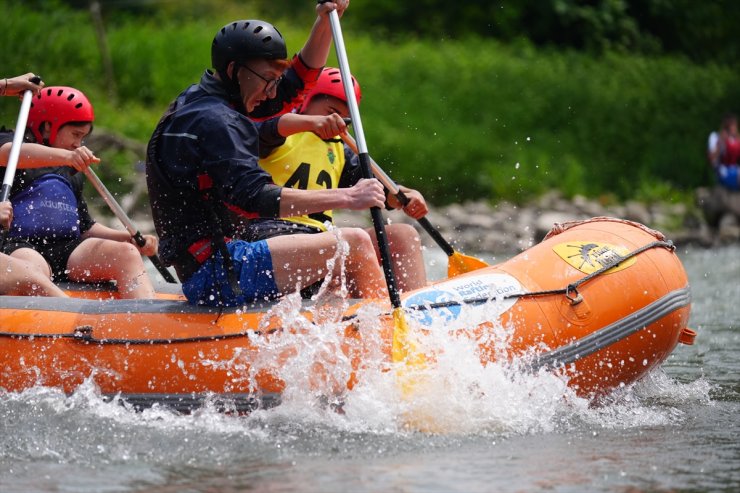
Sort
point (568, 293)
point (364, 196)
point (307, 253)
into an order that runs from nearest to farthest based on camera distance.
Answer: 1. point (364, 196)
2. point (307, 253)
3. point (568, 293)

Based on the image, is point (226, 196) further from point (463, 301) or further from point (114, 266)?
point (114, 266)

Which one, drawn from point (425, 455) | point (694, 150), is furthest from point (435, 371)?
point (694, 150)

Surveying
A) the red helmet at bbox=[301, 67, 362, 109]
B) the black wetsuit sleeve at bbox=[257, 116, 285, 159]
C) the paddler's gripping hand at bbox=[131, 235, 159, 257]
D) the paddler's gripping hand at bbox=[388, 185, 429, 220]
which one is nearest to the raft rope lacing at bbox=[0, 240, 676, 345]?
the paddler's gripping hand at bbox=[388, 185, 429, 220]

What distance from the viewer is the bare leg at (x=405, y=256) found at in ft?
18.1

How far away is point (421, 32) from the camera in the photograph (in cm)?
2638

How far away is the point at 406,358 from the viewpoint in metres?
4.84

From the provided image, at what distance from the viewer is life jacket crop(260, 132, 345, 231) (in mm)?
5551

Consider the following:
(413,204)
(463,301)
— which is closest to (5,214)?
(413,204)

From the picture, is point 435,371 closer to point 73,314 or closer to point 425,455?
point 425,455

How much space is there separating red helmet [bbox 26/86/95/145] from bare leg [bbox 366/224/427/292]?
176cm

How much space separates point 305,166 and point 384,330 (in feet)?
3.49

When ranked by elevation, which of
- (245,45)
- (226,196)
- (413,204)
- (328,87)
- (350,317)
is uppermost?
(245,45)

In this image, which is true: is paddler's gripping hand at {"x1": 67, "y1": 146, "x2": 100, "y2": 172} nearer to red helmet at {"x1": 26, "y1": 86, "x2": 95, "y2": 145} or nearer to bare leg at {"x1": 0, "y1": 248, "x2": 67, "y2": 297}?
bare leg at {"x1": 0, "y1": 248, "x2": 67, "y2": 297}

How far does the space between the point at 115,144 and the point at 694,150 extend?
9356mm
